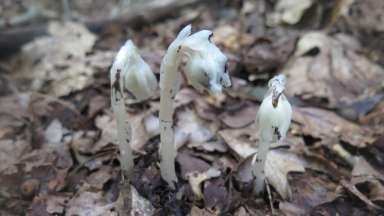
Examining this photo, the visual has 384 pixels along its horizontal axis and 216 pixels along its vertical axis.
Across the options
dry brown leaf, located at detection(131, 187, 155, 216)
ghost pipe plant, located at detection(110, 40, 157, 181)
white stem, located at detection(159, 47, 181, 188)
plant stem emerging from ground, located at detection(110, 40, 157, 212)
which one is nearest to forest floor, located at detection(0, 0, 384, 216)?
dry brown leaf, located at detection(131, 187, 155, 216)

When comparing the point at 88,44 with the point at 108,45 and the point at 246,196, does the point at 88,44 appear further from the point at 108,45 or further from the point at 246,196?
the point at 246,196

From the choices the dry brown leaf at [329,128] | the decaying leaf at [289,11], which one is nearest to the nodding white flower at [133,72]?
the dry brown leaf at [329,128]

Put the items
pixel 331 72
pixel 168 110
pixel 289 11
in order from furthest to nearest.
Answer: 1. pixel 289 11
2. pixel 331 72
3. pixel 168 110

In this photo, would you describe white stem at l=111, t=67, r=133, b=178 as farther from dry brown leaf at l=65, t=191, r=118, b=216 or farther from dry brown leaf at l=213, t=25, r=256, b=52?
dry brown leaf at l=213, t=25, r=256, b=52

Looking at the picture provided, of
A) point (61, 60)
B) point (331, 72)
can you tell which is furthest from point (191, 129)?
point (61, 60)

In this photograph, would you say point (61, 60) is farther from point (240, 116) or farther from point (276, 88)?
point (276, 88)

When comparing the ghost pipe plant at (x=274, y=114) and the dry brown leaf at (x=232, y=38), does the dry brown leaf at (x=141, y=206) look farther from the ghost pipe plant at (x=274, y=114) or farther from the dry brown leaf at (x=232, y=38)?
the dry brown leaf at (x=232, y=38)

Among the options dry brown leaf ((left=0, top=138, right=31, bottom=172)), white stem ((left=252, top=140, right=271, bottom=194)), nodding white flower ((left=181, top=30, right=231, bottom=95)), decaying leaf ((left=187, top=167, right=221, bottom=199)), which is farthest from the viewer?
dry brown leaf ((left=0, top=138, right=31, bottom=172))

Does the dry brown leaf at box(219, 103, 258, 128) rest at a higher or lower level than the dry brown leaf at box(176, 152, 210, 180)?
higher
